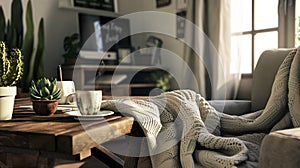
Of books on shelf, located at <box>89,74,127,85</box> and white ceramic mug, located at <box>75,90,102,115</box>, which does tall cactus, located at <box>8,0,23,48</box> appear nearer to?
books on shelf, located at <box>89,74,127,85</box>

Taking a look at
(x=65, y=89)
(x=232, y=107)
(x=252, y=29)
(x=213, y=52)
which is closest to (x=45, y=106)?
(x=65, y=89)

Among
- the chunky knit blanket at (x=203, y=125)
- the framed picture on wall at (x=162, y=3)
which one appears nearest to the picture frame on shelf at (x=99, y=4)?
the framed picture on wall at (x=162, y=3)

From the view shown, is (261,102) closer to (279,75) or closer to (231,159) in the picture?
(279,75)

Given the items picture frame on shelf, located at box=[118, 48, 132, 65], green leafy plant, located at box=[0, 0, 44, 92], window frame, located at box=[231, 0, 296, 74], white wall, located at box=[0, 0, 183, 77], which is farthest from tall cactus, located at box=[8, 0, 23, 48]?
window frame, located at box=[231, 0, 296, 74]

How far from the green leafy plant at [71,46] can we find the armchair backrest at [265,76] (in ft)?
5.74

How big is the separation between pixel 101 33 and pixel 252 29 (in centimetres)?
147

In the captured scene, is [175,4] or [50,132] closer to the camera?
[50,132]

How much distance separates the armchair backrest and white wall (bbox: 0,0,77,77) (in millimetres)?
2060

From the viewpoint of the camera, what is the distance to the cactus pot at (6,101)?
86 cm

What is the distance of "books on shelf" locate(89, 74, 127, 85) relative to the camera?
2.94m

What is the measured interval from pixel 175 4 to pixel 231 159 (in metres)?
2.47

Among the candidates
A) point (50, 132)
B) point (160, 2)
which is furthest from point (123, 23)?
point (50, 132)

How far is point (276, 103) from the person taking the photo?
1306 millimetres

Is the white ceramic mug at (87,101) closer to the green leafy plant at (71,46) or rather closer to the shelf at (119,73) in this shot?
the shelf at (119,73)
